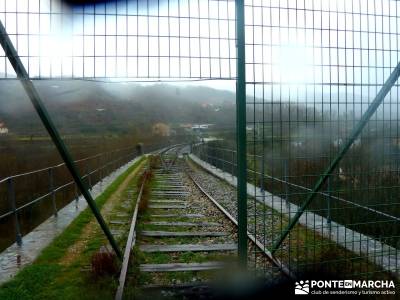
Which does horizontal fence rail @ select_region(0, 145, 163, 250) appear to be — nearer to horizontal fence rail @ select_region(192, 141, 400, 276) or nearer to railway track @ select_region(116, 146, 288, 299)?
railway track @ select_region(116, 146, 288, 299)

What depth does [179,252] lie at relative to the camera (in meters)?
7.16

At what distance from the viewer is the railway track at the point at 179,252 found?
Answer: 17.6 feet

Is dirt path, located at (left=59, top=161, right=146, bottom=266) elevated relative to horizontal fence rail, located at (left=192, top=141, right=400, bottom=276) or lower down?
lower down

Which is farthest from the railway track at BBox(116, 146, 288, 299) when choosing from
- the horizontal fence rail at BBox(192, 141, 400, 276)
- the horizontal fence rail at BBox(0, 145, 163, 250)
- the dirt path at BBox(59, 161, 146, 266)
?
the horizontal fence rail at BBox(0, 145, 163, 250)

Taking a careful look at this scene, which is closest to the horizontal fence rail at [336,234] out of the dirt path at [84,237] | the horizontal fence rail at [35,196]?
the dirt path at [84,237]

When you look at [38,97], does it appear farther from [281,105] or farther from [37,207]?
[37,207]

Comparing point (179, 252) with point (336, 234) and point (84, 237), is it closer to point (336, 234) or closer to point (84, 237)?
point (84, 237)

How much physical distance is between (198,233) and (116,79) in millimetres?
4568

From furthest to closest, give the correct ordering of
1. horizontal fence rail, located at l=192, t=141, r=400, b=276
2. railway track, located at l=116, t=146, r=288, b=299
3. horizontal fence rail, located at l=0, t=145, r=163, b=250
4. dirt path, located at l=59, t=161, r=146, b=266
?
horizontal fence rail, located at l=0, t=145, r=163, b=250 < dirt path, located at l=59, t=161, r=146, b=266 < horizontal fence rail, located at l=192, t=141, r=400, b=276 < railway track, located at l=116, t=146, r=288, b=299

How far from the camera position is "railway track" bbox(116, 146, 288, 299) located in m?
5.36

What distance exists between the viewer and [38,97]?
4.26 meters

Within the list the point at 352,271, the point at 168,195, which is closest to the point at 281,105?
the point at 352,271

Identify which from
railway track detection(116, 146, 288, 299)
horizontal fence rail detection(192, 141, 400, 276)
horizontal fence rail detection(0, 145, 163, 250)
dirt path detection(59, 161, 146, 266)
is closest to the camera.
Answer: railway track detection(116, 146, 288, 299)

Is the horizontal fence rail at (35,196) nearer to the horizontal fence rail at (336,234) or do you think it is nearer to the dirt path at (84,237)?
the dirt path at (84,237)
